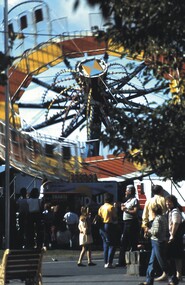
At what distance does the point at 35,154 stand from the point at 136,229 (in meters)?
16.7

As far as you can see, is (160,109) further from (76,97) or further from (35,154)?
(76,97)

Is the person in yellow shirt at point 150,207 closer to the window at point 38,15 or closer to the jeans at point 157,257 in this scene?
the jeans at point 157,257

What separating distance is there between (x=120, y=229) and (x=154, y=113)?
11931 mm

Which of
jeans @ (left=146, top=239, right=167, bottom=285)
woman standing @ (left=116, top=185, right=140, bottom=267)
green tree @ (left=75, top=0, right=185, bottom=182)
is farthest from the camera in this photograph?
woman standing @ (left=116, top=185, right=140, bottom=267)

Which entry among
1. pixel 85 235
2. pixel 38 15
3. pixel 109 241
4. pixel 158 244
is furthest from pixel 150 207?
pixel 38 15

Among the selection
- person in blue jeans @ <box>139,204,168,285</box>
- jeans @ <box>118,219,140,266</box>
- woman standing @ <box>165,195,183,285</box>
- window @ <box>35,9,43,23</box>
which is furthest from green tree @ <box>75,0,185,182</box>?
window @ <box>35,9,43,23</box>

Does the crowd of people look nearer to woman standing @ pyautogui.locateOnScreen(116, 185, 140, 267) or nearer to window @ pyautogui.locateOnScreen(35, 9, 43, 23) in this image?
woman standing @ pyautogui.locateOnScreen(116, 185, 140, 267)

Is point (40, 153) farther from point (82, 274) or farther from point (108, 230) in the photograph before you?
point (82, 274)

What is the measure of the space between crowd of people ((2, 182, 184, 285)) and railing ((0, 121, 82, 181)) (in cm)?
768

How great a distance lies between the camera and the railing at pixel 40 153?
117 feet

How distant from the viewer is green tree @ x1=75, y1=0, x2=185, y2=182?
10258 mm

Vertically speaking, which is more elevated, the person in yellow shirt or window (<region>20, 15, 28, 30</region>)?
window (<region>20, 15, 28, 30</region>)

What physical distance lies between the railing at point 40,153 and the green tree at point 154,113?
23.8m

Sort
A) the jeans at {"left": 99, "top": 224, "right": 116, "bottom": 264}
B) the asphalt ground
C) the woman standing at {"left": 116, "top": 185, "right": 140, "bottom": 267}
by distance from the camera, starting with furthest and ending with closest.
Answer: the woman standing at {"left": 116, "top": 185, "right": 140, "bottom": 267}, the jeans at {"left": 99, "top": 224, "right": 116, "bottom": 264}, the asphalt ground
